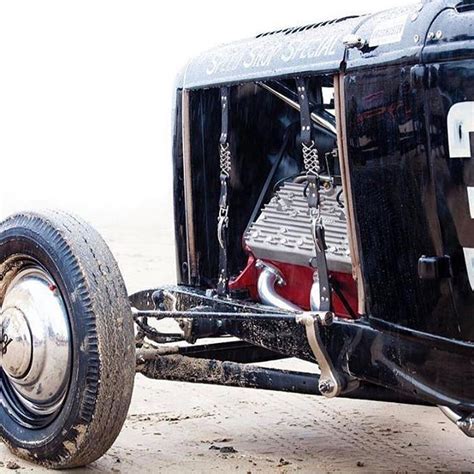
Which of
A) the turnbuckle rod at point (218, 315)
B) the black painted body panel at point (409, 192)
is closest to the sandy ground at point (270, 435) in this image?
the turnbuckle rod at point (218, 315)

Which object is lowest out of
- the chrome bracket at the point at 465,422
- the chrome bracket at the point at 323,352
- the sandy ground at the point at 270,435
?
the sandy ground at the point at 270,435

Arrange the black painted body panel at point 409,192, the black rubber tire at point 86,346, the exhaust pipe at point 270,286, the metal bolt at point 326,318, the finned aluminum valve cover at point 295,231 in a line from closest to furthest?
1. the black painted body panel at point 409,192
2. the metal bolt at point 326,318
3. the black rubber tire at point 86,346
4. the finned aluminum valve cover at point 295,231
5. the exhaust pipe at point 270,286

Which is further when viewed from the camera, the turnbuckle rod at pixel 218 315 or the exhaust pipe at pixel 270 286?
the exhaust pipe at pixel 270 286

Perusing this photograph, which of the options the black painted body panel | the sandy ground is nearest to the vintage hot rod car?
the black painted body panel

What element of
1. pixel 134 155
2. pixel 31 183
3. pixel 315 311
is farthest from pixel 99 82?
pixel 315 311

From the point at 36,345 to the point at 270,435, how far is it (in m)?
1.21

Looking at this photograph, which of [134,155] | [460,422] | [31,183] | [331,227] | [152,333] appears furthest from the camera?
[134,155]

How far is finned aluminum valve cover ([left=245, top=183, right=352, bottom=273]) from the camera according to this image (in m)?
4.30

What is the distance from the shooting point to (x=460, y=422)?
11.9 ft

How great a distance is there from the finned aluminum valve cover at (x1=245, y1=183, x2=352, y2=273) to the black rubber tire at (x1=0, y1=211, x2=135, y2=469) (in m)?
0.67

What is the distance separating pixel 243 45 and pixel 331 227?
80 centimetres

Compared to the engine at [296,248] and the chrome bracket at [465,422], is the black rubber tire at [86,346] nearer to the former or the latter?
the engine at [296,248]

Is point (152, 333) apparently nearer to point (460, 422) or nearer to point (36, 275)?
point (36, 275)

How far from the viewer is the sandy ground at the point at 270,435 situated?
460 cm
